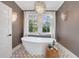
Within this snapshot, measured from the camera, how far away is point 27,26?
258 inches

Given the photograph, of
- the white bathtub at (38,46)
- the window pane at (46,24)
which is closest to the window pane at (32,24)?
the window pane at (46,24)

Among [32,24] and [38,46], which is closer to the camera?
[38,46]

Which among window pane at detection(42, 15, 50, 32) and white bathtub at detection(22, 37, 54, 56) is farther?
window pane at detection(42, 15, 50, 32)

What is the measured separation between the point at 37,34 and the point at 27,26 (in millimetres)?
669

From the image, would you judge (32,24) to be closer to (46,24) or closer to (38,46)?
(46,24)

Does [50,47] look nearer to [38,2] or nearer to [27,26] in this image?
[38,2]

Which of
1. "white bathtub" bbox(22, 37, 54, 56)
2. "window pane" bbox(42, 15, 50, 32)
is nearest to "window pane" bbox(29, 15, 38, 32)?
"window pane" bbox(42, 15, 50, 32)

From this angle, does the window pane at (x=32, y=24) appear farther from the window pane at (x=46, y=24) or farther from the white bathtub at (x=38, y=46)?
the white bathtub at (x=38, y=46)

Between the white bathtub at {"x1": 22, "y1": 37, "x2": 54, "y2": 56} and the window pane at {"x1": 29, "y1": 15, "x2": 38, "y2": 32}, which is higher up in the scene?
the window pane at {"x1": 29, "y1": 15, "x2": 38, "y2": 32}

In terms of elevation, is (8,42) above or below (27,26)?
below

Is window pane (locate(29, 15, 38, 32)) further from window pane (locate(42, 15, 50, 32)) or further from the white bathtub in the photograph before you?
the white bathtub

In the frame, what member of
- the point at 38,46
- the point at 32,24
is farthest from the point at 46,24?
the point at 38,46

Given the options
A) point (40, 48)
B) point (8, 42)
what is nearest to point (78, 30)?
point (40, 48)

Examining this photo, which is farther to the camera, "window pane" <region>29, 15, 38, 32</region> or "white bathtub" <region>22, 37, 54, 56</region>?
"window pane" <region>29, 15, 38, 32</region>
